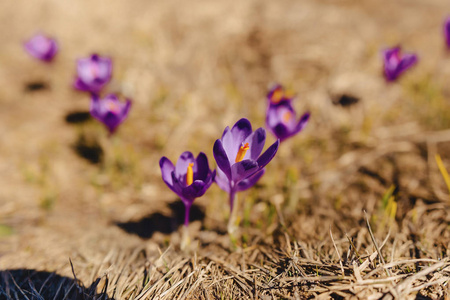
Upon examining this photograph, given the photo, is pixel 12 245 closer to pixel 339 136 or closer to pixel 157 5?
pixel 339 136

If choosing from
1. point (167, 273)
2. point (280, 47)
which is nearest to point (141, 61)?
point (280, 47)

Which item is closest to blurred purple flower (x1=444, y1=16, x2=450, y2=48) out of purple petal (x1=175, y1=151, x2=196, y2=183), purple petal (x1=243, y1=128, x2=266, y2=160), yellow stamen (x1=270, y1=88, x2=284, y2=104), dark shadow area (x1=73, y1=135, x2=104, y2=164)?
yellow stamen (x1=270, y1=88, x2=284, y2=104)

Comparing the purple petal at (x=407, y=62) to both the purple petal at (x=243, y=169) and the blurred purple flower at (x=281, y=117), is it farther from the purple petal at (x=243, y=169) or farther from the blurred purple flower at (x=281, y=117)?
the purple petal at (x=243, y=169)

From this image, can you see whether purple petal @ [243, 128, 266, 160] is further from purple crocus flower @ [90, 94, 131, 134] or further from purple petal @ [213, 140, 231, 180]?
purple crocus flower @ [90, 94, 131, 134]

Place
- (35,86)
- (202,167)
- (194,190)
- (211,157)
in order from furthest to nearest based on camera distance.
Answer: (35,86)
(211,157)
(202,167)
(194,190)

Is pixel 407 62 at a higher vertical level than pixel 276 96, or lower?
lower

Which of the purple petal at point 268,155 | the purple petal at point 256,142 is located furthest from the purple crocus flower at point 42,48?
the purple petal at point 268,155

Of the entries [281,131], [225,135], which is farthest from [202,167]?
[281,131]

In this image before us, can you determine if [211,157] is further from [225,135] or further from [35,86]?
[35,86]
